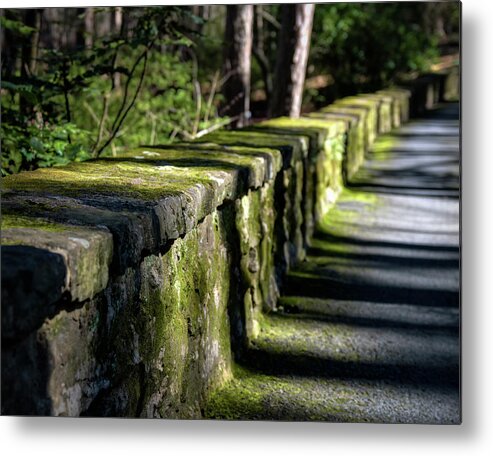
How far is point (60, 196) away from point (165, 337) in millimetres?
492

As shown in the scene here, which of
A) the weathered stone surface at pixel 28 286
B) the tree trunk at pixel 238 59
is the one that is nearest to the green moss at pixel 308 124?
the weathered stone surface at pixel 28 286

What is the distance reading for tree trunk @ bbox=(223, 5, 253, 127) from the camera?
893cm

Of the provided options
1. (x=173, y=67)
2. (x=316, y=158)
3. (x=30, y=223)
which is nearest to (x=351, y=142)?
(x=316, y=158)

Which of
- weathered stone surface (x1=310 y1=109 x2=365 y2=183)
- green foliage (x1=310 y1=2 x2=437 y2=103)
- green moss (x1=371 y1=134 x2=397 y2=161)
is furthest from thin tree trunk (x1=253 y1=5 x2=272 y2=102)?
weathered stone surface (x1=310 y1=109 x2=365 y2=183)

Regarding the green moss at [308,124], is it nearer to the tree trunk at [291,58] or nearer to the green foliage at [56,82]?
the green foliage at [56,82]

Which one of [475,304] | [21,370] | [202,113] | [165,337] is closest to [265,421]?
[165,337]

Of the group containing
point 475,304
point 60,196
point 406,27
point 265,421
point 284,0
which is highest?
point 406,27

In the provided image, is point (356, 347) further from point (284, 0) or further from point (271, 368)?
point (284, 0)

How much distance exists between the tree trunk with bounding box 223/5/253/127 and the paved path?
3.74 m

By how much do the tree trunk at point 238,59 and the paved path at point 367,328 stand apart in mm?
3736

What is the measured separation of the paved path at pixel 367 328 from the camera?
2.92m

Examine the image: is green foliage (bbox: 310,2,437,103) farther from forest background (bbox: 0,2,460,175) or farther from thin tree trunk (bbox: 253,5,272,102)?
thin tree trunk (bbox: 253,5,272,102)

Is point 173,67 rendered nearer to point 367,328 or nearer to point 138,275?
point 367,328

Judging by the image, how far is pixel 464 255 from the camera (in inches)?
116
